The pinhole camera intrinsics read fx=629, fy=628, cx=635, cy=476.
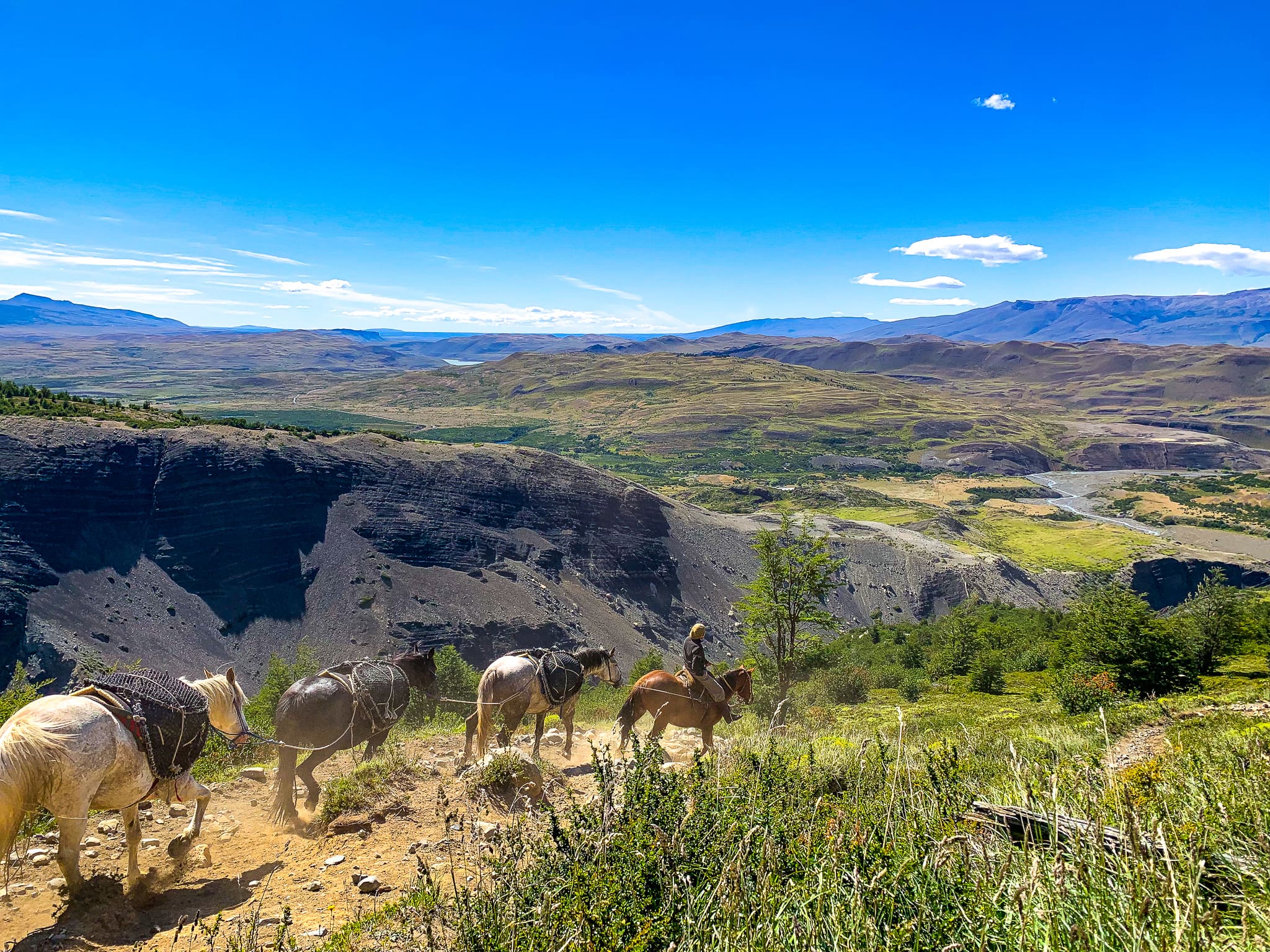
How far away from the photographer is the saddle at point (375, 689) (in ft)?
Result: 31.7

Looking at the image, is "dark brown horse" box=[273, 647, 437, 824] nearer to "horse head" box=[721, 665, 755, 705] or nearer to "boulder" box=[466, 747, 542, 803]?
"boulder" box=[466, 747, 542, 803]

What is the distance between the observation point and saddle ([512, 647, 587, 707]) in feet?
38.4

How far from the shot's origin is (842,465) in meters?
143

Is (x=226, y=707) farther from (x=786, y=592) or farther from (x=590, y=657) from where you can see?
(x=786, y=592)

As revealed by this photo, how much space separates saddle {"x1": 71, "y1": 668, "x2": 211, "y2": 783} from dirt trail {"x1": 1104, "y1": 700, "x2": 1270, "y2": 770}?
35.8ft

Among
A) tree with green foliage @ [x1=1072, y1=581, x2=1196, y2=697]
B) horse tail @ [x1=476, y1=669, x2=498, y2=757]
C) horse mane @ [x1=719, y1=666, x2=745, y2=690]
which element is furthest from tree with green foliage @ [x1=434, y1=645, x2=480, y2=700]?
tree with green foliage @ [x1=1072, y1=581, x2=1196, y2=697]

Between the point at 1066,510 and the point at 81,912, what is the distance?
12944 centimetres


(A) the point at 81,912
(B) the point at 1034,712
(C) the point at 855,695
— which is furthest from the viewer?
(C) the point at 855,695

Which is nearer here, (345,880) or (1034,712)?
(345,880)

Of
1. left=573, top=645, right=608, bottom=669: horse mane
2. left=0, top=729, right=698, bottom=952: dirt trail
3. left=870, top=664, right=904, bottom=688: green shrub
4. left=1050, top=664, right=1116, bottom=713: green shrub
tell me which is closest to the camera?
left=0, top=729, right=698, bottom=952: dirt trail

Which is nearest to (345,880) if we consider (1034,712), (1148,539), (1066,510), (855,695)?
(1034,712)

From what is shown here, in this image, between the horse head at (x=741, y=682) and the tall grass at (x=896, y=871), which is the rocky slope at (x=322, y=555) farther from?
the tall grass at (x=896, y=871)

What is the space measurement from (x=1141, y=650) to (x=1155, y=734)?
1006 centimetres

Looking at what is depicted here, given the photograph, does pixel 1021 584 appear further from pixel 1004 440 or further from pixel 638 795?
pixel 1004 440
